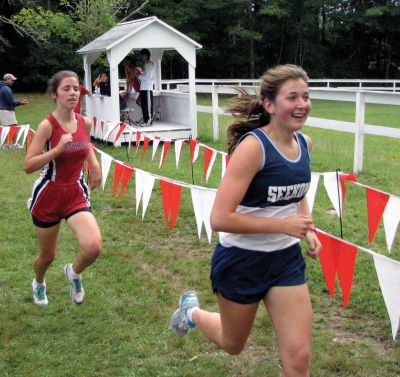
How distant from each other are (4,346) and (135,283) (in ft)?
4.72

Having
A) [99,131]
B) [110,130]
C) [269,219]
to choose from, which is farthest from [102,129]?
[269,219]

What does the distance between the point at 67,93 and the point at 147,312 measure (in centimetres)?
180

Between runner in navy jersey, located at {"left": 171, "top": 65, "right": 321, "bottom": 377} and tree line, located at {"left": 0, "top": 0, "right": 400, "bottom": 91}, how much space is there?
111ft

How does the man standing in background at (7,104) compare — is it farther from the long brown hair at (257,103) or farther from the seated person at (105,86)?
the long brown hair at (257,103)

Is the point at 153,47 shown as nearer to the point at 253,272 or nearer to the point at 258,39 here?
the point at 253,272

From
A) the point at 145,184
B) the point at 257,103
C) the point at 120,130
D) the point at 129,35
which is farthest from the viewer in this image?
the point at 129,35

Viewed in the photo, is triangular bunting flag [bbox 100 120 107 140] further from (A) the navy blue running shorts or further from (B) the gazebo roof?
(A) the navy blue running shorts

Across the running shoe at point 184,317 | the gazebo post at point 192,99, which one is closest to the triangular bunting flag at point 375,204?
the running shoe at point 184,317

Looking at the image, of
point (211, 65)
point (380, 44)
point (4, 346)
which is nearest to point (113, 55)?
point (4, 346)

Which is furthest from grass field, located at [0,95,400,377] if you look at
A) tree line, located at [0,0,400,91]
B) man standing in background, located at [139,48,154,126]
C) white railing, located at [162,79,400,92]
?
tree line, located at [0,0,400,91]

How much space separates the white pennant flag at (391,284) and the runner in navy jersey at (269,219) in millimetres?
603

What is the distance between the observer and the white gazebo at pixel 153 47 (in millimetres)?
13961

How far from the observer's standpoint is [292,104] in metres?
2.77

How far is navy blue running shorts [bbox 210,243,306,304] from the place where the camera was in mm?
2844
